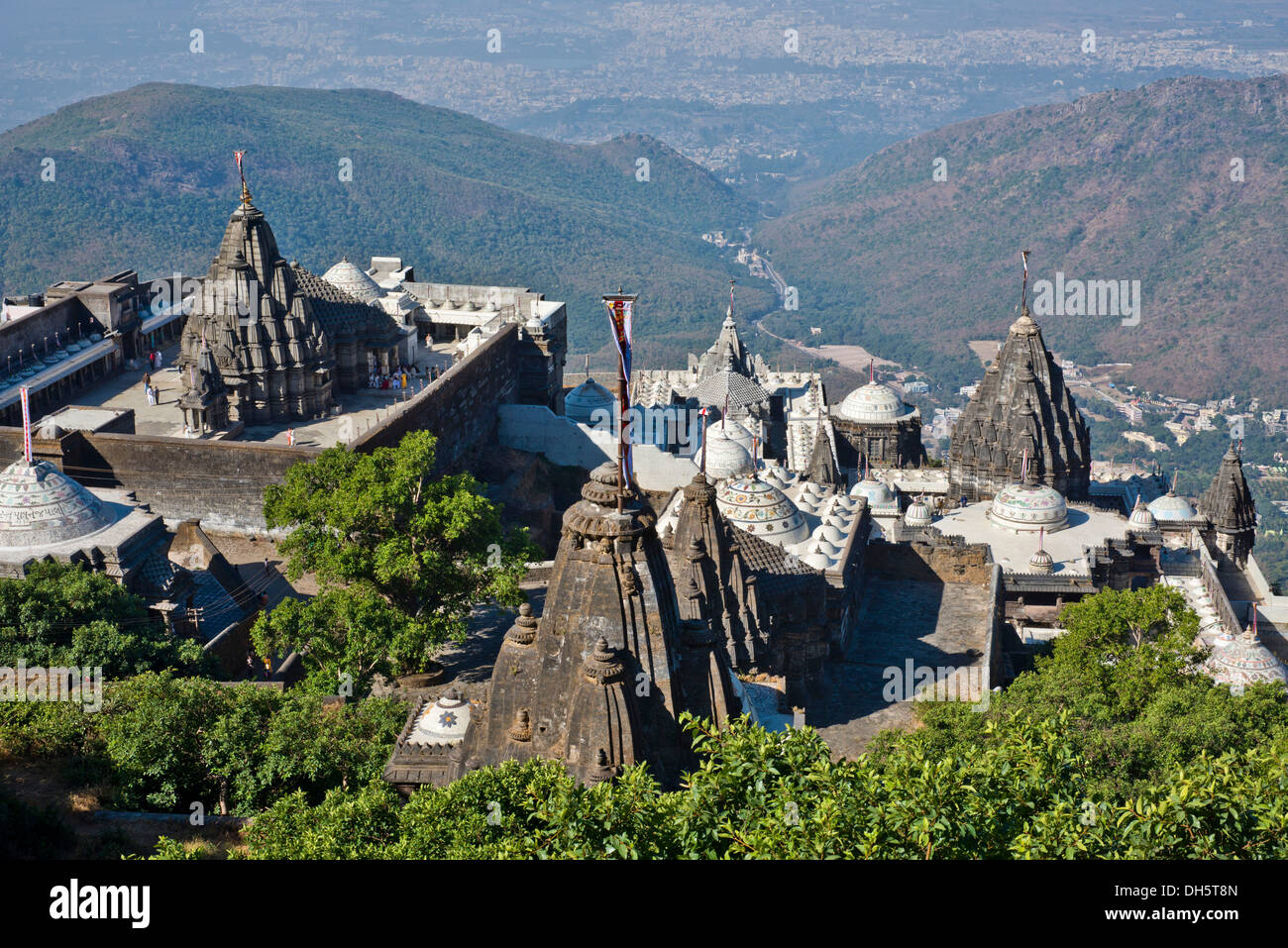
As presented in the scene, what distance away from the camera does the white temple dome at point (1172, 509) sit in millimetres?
69750

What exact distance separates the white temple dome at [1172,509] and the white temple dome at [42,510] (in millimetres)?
43743

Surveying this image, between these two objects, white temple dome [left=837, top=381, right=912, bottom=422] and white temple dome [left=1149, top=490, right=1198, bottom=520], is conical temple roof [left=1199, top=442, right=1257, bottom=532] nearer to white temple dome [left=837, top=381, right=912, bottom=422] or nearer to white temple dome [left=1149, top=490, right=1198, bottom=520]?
white temple dome [left=1149, top=490, right=1198, bottom=520]

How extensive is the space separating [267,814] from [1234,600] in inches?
1956

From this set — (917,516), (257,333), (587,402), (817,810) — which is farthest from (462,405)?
(817,810)

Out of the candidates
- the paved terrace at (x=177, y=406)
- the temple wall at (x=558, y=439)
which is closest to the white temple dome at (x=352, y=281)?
the paved terrace at (x=177, y=406)

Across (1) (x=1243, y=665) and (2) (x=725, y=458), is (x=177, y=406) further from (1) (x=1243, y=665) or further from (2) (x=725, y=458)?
(1) (x=1243, y=665)

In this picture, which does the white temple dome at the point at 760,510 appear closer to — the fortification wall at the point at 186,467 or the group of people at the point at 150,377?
the fortification wall at the point at 186,467

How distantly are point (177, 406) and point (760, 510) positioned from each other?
24.4 m

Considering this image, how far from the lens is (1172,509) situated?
229 ft

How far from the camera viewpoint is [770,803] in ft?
84.8
